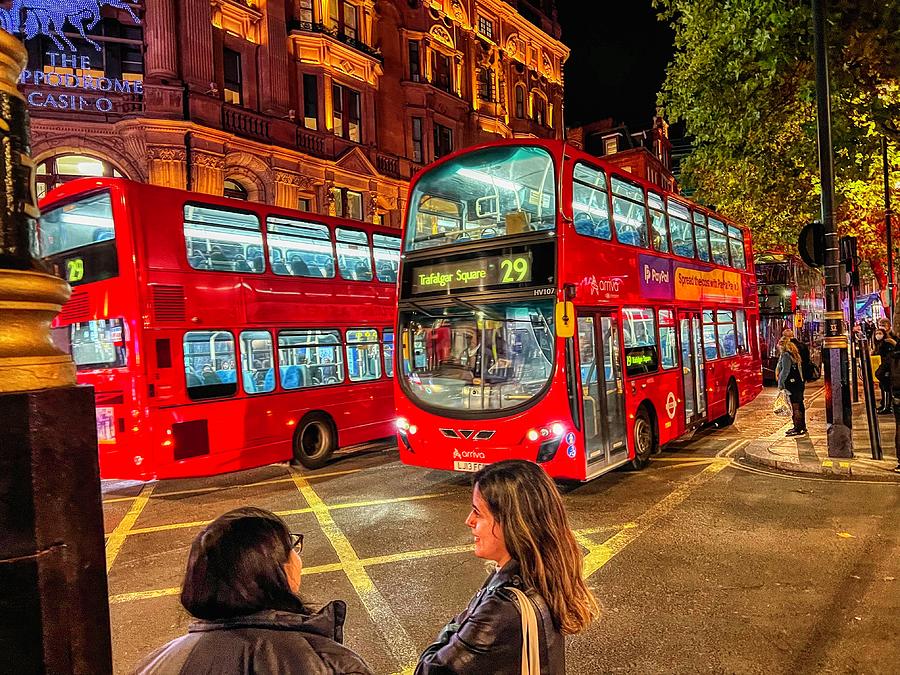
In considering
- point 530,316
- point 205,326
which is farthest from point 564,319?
point 205,326

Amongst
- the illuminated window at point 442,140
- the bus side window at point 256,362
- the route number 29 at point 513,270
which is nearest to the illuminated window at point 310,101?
the illuminated window at point 442,140

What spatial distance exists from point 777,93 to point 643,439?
8.27m

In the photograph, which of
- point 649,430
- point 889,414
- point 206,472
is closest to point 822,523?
point 649,430

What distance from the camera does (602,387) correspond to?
8500 millimetres

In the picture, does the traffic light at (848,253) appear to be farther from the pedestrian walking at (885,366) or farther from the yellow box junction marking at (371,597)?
the yellow box junction marking at (371,597)

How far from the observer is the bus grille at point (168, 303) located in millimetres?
8570

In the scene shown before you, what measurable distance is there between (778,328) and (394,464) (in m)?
19.7

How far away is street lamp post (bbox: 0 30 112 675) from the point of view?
1.45 meters

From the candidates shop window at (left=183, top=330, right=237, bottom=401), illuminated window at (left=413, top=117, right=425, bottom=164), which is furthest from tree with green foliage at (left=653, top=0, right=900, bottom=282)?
illuminated window at (left=413, top=117, right=425, bottom=164)

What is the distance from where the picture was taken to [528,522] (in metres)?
1.93

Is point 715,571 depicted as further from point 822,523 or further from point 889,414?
point 889,414

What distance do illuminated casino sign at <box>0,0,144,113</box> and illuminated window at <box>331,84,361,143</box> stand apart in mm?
7785

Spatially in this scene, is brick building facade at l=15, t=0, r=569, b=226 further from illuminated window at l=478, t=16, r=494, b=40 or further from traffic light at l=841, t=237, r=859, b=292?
traffic light at l=841, t=237, r=859, b=292

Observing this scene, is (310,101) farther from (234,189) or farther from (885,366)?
(885,366)
